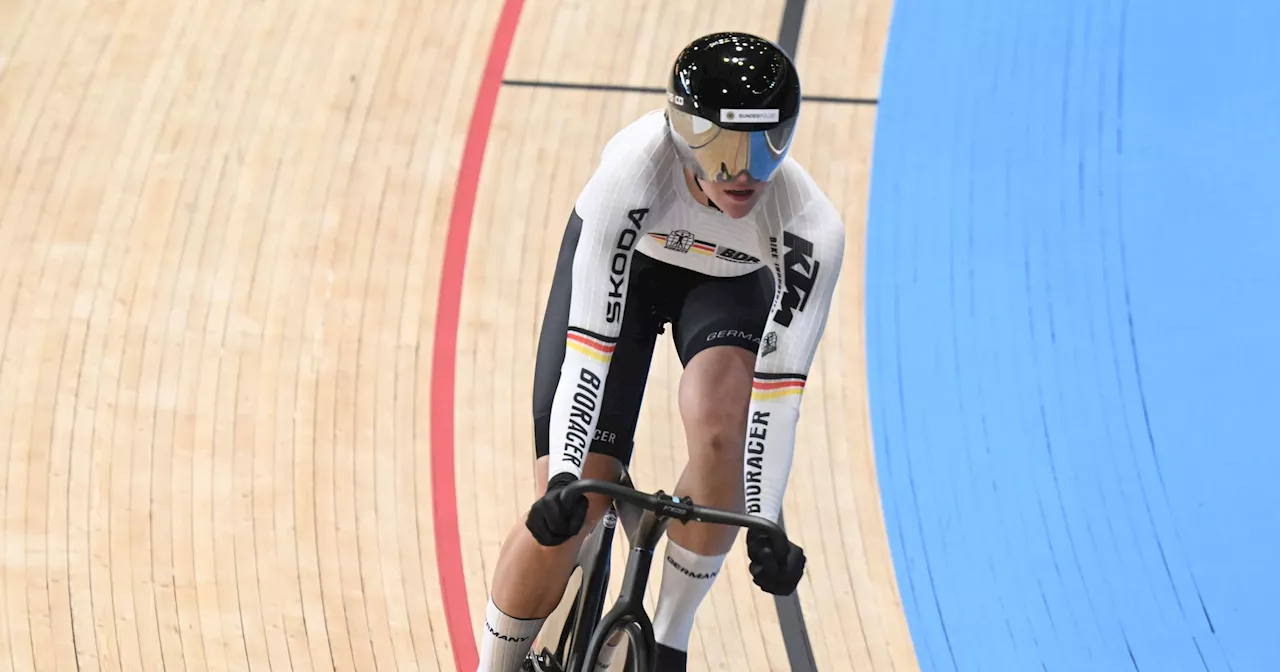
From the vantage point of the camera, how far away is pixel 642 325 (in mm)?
2855

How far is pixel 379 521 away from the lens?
3.98 metres

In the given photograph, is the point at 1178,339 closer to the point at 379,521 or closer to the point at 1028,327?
the point at 1028,327

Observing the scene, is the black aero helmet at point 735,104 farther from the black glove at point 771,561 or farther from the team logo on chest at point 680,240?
the black glove at point 771,561

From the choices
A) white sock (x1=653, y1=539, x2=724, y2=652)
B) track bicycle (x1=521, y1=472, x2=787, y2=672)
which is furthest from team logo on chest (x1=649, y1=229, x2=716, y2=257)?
white sock (x1=653, y1=539, x2=724, y2=652)

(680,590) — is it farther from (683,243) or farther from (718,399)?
(683,243)

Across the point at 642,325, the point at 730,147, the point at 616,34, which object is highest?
the point at 730,147

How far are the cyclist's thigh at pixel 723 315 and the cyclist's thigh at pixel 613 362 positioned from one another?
0.30 ft

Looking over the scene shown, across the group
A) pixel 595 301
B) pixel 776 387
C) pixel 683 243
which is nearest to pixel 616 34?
pixel 683 243

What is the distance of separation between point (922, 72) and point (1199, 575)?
7.77 ft

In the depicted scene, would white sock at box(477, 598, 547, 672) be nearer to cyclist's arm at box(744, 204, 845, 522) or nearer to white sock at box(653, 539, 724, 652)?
white sock at box(653, 539, 724, 652)

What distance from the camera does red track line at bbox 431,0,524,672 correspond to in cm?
378

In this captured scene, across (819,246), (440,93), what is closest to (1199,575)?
(819,246)

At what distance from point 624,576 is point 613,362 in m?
0.46

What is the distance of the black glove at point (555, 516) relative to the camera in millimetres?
2217
